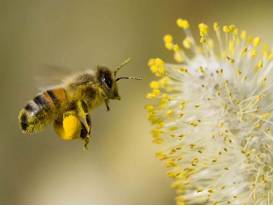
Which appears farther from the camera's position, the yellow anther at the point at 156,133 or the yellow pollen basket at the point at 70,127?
the yellow anther at the point at 156,133

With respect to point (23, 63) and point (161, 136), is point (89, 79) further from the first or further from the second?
point (23, 63)

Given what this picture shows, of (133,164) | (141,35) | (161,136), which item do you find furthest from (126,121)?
(161,136)

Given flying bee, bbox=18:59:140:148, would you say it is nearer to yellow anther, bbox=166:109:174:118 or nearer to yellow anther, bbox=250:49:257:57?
yellow anther, bbox=166:109:174:118

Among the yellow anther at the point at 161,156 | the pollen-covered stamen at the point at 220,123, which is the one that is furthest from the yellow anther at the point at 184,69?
the yellow anther at the point at 161,156

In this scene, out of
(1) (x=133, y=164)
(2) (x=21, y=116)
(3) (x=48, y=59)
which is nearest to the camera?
(2) (x=21, y=116)

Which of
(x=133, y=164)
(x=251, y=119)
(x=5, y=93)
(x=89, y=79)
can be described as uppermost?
(x=5, y=93)

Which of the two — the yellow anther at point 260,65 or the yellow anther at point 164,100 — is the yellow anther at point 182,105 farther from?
the yellow anther at point 260,65

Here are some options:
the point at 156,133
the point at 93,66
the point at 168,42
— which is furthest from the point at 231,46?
the point at 93,66

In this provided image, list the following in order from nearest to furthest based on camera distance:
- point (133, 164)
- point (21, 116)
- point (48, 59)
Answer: point (21, 116), point (133, 164), point (48, 59)
